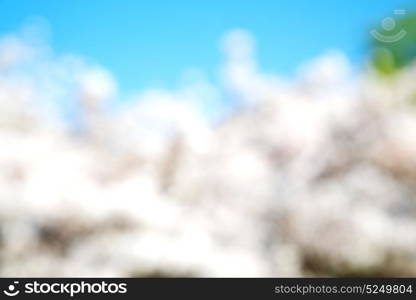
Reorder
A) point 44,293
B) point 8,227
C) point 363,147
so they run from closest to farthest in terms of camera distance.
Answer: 1. point 44,293
2. point 8,227
3. point 363,147

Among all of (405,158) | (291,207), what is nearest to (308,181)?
(291,207)

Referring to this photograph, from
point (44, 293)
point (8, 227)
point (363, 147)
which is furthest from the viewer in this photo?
point (363, 147)

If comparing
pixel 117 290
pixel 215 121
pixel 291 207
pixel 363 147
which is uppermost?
pixel 215 121

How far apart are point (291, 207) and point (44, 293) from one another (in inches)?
18.5

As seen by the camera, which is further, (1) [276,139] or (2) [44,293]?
(1) [276,139]

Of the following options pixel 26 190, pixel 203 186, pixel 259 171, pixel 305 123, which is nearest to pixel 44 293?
pixel 26 190

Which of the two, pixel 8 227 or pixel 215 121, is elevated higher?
pixel 215 121

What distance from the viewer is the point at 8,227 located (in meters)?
1.02

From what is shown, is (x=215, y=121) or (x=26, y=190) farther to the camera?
(x=215, y=121)

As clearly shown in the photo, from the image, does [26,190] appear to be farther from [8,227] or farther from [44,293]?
[44,293]

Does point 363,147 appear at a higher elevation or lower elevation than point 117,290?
higher

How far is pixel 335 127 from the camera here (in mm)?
1148

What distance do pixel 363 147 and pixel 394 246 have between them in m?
0.21

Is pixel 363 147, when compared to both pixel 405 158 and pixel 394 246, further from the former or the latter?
pixel 394 246
